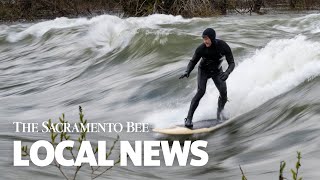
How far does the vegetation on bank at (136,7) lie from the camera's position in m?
31.1

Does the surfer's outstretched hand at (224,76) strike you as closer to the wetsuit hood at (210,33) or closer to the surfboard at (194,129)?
the wetsuit hood at (210,33)

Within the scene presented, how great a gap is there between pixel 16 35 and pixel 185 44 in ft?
39.3

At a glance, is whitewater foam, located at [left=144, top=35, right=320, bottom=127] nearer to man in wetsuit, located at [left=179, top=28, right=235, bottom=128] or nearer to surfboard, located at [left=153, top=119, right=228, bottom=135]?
surfboard, located at [left=153, top=119, right=228, bottom=135]

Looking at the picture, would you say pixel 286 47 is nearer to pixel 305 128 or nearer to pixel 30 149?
pixel 305 128

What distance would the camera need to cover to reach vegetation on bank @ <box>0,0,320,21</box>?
31.1 metres

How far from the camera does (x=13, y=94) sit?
1573cm

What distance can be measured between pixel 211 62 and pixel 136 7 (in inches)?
874

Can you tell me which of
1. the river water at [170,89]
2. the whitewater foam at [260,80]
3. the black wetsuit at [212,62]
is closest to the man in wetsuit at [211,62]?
the black wetsuit at [212,62]

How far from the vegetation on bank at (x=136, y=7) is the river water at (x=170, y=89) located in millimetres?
4946

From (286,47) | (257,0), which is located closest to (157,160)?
(286,47)

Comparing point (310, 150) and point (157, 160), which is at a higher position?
point (310, 150)

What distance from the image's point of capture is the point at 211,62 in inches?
405

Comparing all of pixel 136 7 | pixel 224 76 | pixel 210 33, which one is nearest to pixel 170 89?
pixel 224 76

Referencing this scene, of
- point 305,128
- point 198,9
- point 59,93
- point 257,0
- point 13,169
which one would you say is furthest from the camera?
point 257,0
